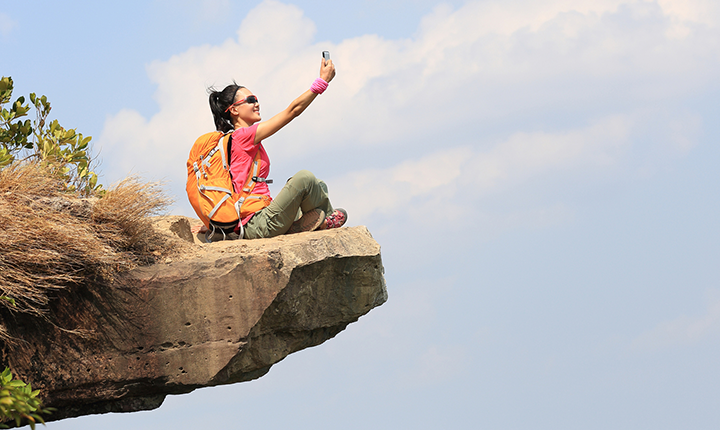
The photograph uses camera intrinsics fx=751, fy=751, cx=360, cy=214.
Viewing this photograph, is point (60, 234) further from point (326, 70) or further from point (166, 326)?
point (326, 70)

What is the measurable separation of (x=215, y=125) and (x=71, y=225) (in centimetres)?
186

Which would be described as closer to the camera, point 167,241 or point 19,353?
point 19,353

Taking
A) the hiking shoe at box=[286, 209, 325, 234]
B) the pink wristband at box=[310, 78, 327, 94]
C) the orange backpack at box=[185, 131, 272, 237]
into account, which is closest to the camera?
the pink wristband at box=[310, 78, 327, 94]

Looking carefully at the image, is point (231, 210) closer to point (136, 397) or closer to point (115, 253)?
point (115, 253)

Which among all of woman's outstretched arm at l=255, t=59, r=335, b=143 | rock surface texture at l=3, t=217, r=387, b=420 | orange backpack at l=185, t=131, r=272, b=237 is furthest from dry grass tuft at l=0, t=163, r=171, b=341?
woman's outstretched arm at l=255, t=59, r=335, b=143

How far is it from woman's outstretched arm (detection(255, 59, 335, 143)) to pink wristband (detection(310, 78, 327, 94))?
0.03 m

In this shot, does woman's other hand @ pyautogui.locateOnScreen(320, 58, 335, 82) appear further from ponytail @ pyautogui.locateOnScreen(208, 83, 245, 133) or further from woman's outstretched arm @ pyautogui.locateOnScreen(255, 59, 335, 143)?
ponytail @ pyautogui.locateOnScreen(208, 83, 245, 133)

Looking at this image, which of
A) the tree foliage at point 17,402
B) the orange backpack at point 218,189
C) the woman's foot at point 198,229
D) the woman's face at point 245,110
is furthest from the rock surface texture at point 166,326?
the woman's face at point 245,110

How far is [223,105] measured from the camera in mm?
6988

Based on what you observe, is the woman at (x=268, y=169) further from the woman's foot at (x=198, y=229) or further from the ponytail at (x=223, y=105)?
the woman's foot at (x=198, y=229)

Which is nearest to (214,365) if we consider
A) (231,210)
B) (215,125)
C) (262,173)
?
(231,210)

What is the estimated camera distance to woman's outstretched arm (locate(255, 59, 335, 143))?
649cm

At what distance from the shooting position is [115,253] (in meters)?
5.80

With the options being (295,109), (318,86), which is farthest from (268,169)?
(318,86)
